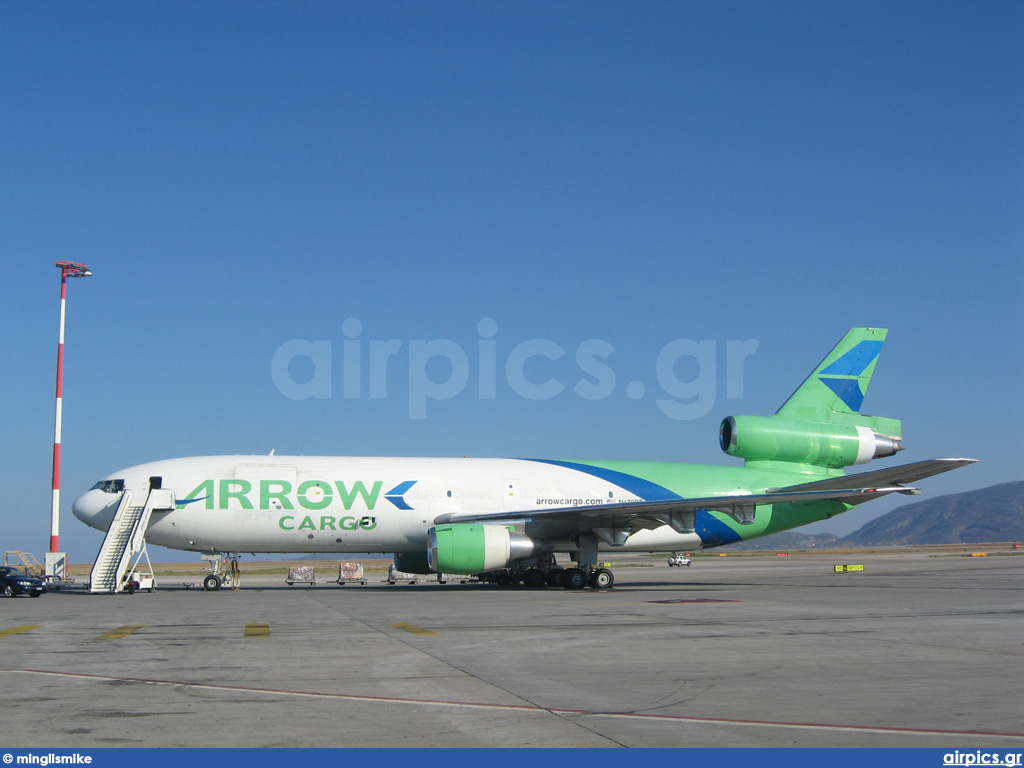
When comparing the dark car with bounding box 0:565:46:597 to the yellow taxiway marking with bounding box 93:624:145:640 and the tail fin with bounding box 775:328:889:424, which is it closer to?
the yellow taxiway marking with bounding box 93:624:145:640

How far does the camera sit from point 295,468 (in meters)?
29.6

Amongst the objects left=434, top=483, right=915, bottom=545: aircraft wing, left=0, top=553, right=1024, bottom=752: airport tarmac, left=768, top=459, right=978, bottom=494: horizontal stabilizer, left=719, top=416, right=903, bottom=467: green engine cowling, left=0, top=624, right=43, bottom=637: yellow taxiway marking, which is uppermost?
left=719, top=416, right=903, bottom=467: green engine cowling

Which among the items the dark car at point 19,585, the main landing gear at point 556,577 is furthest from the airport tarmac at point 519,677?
the main landing gear at point 556,577

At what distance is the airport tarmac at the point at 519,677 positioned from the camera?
23.6 ft

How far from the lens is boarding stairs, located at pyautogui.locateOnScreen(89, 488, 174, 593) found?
27875 mm

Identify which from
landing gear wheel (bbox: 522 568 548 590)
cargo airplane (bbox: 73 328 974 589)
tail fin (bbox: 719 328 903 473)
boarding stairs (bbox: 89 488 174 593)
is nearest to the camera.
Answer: boarding stairs (bbox: 89 488 174 593)

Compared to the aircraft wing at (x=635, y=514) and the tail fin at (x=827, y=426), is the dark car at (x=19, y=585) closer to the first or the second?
the aircraft wing at (x=635, y=514)

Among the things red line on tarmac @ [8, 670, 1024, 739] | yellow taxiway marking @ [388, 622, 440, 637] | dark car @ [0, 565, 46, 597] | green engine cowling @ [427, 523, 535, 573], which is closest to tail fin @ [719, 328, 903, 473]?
green engine cowling @ [427, 523, 535, 573]

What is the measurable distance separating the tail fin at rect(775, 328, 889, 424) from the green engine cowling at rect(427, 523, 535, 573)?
42.4 feet

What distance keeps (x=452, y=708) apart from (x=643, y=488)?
2524 centimetres

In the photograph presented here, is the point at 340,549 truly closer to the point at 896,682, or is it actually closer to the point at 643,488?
the point at 643,488

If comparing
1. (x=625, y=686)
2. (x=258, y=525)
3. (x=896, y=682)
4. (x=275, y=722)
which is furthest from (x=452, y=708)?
(x=258, y=525)

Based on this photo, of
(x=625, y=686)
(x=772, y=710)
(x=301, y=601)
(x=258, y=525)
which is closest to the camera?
(x=772, y=710)

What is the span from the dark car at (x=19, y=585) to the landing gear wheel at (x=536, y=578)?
51.7 ft
